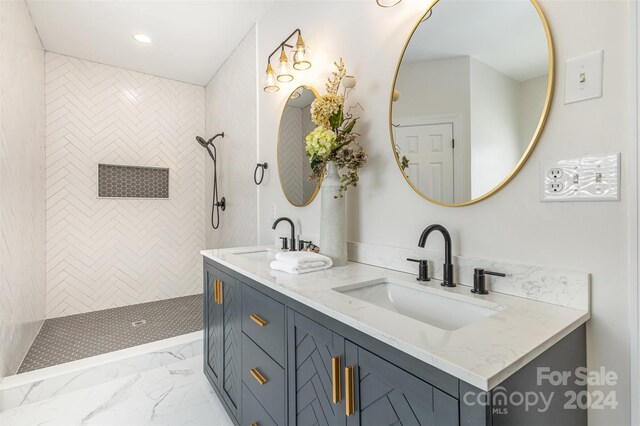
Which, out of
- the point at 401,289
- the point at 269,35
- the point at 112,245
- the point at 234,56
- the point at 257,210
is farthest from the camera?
the point at 112,245

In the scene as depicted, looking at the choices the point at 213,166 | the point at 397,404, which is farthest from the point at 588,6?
the point at 213,166

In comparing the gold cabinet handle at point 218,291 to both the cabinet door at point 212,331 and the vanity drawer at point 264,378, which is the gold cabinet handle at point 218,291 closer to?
the cabinet door at point 212,331

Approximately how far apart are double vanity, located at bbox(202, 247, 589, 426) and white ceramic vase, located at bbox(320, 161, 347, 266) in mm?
84

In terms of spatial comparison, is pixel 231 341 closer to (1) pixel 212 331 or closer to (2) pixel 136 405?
Result: (1) pixel 212 331

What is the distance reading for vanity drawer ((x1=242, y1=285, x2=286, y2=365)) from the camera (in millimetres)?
1099

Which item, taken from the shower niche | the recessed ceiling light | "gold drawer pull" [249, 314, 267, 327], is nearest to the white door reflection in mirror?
"gold drawer pull" [249, 314, 267, 327]

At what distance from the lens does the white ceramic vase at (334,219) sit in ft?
4.65

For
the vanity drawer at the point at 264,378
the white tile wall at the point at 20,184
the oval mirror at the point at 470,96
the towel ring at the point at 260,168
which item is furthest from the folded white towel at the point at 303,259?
the white tile wall at the point at 20,184

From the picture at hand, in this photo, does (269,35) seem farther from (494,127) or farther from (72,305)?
(72,305)

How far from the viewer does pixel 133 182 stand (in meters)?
3.39

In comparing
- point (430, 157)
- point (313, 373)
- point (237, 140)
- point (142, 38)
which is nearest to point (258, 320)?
point (313, 373)

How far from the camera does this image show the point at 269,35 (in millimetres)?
2326

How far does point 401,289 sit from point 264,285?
52 centimetres

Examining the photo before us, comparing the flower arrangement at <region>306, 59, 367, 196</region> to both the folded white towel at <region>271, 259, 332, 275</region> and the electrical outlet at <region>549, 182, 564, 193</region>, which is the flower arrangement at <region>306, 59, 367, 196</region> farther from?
the electrical outlet at <region>549, 182, 564, 193</region>
